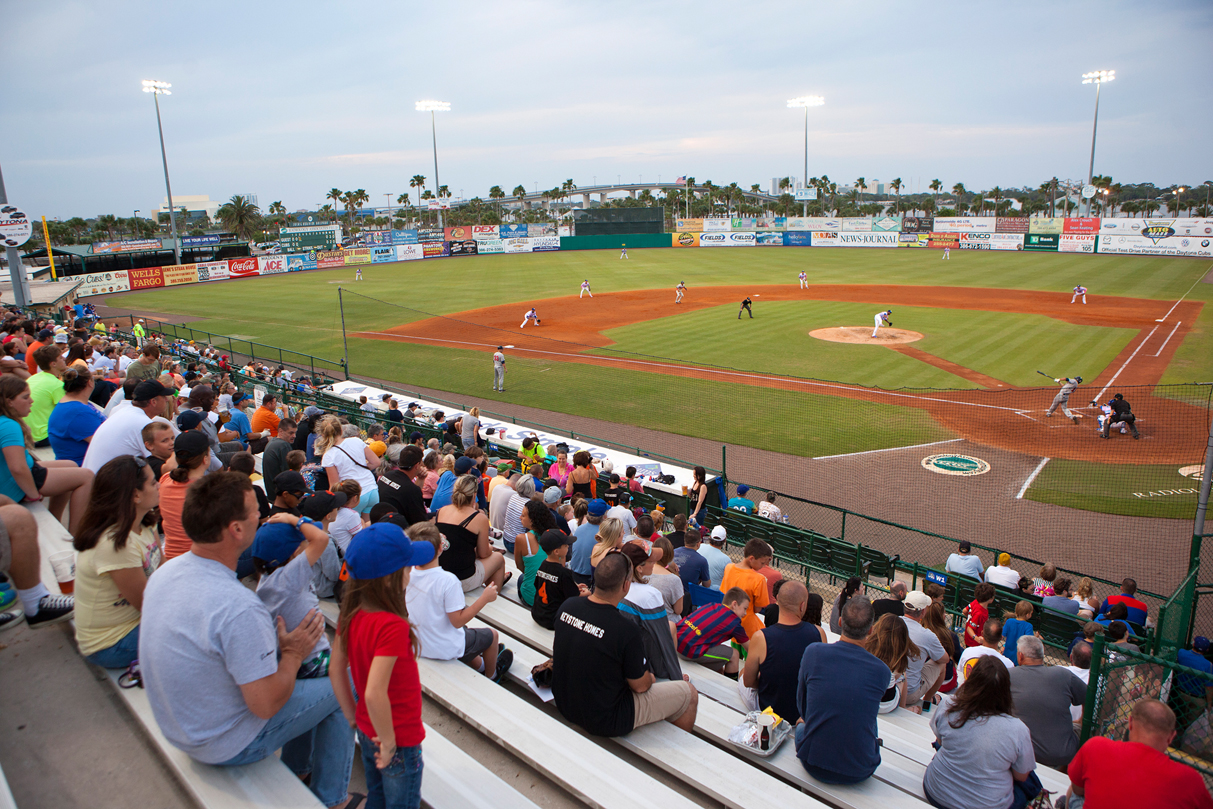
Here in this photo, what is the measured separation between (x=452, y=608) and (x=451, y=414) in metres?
13.9

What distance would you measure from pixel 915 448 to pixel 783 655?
50.1ft

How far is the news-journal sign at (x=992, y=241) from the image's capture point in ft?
222

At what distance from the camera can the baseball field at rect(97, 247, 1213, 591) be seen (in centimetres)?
1781

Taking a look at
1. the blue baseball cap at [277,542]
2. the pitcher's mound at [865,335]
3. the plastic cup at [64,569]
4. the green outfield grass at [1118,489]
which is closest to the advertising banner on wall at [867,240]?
the pitcher's mound at [865,335]

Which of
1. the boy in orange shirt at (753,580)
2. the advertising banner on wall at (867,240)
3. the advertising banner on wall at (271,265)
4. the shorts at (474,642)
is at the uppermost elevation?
the advertising banner on wall at (867,240)

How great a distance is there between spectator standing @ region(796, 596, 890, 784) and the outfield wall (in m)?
59.8

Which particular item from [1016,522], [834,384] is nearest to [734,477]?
[1016,522]

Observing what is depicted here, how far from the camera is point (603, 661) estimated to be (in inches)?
166

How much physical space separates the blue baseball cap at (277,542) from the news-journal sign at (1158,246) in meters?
73.9

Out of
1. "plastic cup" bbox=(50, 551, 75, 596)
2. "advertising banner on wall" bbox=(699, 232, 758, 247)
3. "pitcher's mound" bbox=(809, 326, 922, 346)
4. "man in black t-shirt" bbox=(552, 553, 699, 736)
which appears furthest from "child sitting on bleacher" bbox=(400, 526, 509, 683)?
"advertising banner on wall" bbox=(699, 232, 758, 247)

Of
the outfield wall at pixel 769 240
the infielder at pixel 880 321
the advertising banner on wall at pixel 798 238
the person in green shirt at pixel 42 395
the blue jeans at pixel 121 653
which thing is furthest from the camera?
the advertising banner on wall at pixel 798 238

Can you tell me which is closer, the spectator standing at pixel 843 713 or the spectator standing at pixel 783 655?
the spectator standing at pixel 843 713

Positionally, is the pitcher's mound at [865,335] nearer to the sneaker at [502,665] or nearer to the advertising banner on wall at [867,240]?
the sneaker at [502,665]

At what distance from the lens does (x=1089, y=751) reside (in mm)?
4137
